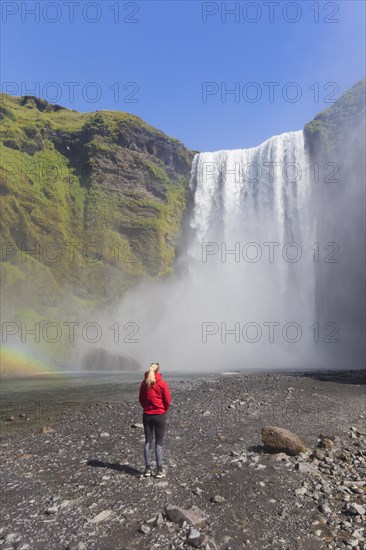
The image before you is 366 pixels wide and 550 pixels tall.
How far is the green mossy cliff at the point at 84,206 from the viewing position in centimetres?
6419

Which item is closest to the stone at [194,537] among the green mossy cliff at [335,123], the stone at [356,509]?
the stone at [356,509]

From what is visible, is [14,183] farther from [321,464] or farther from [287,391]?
[321,464]

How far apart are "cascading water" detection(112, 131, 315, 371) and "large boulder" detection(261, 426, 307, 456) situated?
150 ft

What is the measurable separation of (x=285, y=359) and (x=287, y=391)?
37.0 m

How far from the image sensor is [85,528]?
6570mm

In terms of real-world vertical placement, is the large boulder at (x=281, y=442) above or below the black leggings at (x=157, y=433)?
below

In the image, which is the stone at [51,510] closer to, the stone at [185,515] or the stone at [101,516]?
the stone at [101,516]

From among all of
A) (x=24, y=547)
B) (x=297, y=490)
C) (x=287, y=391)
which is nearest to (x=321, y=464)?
(x=297, y=490)

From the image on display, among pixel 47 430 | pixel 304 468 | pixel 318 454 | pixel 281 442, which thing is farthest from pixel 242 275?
pixel 304 468

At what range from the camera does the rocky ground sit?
6.29 m

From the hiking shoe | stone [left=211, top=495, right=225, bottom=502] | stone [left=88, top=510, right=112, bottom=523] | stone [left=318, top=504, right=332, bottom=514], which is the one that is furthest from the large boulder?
stone [left=88, top=510, right=112, bottom=523]

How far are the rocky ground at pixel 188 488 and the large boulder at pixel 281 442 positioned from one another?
0.19m

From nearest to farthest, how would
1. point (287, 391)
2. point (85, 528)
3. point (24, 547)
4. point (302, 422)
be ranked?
point (24, 547) < point (85, 528) < point (302, 422) < point (287, 391)

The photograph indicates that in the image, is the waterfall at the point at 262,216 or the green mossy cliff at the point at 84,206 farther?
the waterfall at the point at 262,216
